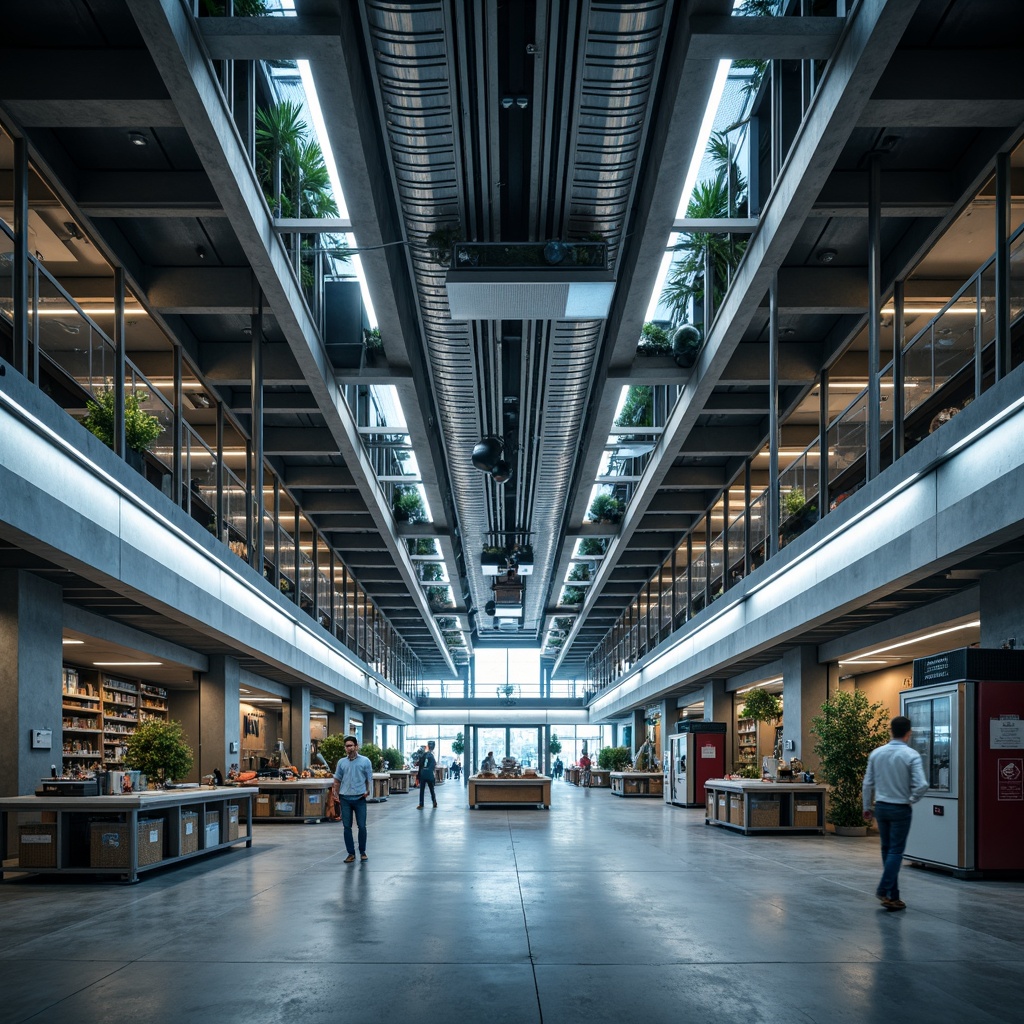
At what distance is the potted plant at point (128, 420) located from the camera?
456 inches

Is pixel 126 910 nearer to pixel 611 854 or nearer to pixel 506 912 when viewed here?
pixel 506 912

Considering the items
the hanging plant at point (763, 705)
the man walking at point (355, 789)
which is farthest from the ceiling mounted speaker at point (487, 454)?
the hanging plant at point (763, 705)

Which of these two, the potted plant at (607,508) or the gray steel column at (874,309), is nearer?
the gray steel column at (874,309)

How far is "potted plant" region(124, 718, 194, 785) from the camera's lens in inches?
516

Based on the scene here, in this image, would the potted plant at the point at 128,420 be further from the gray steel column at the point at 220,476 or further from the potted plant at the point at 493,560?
the potted plant at the point at 493,560

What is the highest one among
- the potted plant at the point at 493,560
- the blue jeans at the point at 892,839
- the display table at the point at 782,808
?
the potted plant at the point at 493,560

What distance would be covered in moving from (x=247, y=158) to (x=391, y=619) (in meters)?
33.2

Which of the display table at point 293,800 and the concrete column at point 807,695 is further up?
the concrete column at point 807,695

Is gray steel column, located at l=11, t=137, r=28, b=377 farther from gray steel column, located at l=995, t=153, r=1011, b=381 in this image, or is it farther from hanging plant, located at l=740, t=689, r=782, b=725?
hanging plant, located at l=740, t=689, r=782, b=725

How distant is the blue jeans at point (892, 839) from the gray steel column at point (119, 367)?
8.00 metres

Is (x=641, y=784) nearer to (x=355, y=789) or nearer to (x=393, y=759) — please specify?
(x=393, y=759)

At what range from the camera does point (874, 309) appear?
11758mm

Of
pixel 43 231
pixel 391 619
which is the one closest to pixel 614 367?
pixel 43 231

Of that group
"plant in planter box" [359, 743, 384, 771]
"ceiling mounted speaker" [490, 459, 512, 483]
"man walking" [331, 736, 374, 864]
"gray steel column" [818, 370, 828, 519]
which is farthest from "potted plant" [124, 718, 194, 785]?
"plant in planter box" [359, 743, 384, 771]
